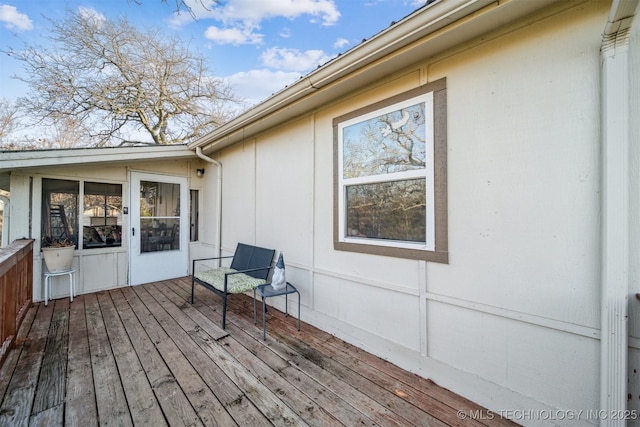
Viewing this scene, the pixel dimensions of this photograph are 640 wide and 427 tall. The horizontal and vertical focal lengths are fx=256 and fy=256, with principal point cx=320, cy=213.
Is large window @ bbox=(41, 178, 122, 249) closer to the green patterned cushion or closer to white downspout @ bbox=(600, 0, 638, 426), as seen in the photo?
the green patterned cushion

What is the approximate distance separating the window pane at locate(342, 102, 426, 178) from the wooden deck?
67.5 inches

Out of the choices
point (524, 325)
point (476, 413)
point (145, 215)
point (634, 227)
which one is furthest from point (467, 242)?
point (145, 215)

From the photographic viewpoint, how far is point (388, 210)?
90.7 inches

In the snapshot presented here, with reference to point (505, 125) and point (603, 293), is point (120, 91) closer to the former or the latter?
point (505, 125)

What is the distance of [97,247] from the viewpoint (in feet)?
13.7

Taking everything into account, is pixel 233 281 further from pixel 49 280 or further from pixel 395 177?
pixel 49 280

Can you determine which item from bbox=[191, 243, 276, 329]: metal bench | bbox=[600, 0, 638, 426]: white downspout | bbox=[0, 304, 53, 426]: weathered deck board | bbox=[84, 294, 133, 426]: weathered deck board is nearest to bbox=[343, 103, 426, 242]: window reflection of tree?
bbox=[600, 0, 638, 426]: white downspout

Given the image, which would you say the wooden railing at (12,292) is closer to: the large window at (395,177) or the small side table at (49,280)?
the small side table at (49,280)

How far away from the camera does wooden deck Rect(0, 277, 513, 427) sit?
1.63 meters

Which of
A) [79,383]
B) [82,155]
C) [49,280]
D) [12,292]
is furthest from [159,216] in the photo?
[79,383]

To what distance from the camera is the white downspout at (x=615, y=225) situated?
4.10 ft

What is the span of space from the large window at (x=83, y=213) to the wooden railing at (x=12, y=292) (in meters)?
0.54

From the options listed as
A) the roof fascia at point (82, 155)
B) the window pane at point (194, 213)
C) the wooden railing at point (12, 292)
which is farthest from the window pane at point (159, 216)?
the wooden railing at point (12, 292)

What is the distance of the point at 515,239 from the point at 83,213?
5536 millimetres
